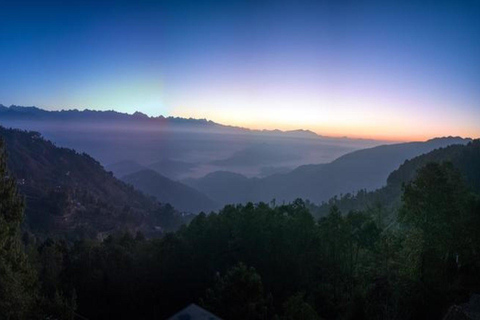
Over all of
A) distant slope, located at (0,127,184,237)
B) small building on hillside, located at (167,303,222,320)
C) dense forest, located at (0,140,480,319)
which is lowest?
distant slope, located at (0,127,184,237)

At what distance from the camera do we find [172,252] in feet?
105

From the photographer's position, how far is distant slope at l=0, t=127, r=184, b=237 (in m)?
99.4

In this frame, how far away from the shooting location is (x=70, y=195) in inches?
4459

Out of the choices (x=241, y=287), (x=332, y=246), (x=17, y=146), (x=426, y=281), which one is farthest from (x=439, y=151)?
(x=17, y=146)

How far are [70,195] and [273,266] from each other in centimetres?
9923

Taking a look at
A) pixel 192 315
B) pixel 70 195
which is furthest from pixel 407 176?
pixel 70 195

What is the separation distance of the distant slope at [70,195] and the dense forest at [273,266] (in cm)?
5985

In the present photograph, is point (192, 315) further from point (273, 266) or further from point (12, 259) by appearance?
point (273, 266)

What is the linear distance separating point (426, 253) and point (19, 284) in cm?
2054

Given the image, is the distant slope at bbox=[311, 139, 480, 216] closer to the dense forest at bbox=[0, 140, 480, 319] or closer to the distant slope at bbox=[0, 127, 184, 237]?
the dense forest at bbox=[0, 140, 480, 319]

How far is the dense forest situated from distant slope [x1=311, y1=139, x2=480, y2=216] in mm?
30302

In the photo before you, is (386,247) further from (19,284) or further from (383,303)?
(19,284)

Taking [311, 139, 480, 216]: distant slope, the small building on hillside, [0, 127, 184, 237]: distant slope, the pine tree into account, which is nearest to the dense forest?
the pine tree

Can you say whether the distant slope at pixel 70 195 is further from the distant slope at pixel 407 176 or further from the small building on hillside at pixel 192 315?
the small building on hillside at pixel 192 315
